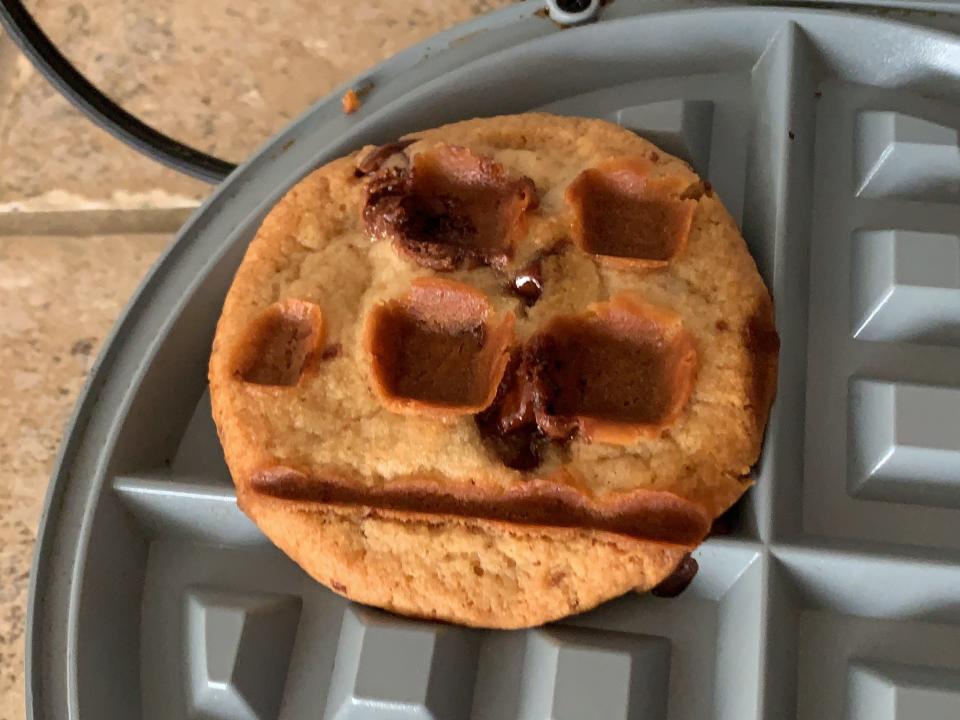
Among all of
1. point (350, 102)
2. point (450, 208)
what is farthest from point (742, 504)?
point (350, 102)

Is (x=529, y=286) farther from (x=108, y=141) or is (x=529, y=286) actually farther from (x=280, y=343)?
(x=108, y=141)

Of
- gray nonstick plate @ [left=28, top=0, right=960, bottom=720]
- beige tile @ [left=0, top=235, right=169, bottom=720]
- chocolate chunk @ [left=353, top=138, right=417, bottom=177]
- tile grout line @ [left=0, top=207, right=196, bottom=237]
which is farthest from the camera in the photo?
tile grout line @ [left=0, top=207, right=196, bottom=237]

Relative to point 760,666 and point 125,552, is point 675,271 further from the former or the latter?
point 125,552

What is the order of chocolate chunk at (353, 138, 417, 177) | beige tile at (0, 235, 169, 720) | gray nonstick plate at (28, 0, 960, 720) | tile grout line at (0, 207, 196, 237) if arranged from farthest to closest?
tile grout line at (0, 207, 196, 237) < beige tile at (0, 235, 169, 720) < chocolate chunk at (353, 138, 417, 177) < gray nonstick plate at (28, 0, 960, 720)

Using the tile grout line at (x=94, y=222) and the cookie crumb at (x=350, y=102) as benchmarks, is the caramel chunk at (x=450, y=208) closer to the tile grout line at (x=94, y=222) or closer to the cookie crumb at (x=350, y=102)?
the cookie crumb at (x=350, y=102)

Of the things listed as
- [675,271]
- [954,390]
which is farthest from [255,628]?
[954,390]

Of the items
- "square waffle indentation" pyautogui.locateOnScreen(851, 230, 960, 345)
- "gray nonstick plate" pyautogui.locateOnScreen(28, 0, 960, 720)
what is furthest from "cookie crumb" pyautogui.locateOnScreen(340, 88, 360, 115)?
"square waffle indentation" pyautogui.locateOnScreen(851, 230, 960, 345)

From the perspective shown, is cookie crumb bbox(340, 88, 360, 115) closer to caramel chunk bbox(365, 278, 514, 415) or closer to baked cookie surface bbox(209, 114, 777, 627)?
baked cookie surface bbox(209, 114, 777, 627)
